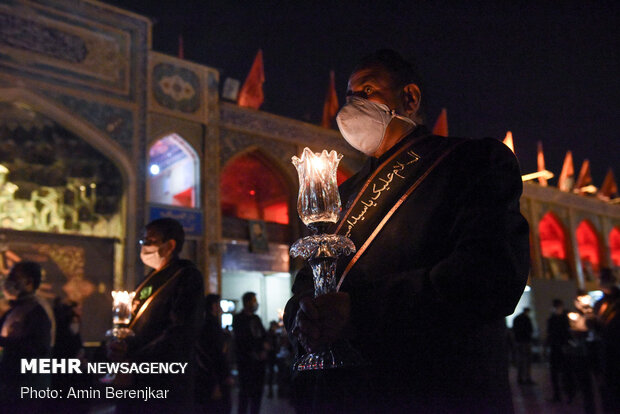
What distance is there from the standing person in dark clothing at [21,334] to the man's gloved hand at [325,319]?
298 cm

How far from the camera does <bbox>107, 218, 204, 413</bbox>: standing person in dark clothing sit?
2729 millimetres

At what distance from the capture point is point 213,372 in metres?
4.32

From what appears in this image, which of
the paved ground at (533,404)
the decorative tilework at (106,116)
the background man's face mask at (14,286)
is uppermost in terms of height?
the decorative tilework at (106,116)

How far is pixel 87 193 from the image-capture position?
12016 millimetres

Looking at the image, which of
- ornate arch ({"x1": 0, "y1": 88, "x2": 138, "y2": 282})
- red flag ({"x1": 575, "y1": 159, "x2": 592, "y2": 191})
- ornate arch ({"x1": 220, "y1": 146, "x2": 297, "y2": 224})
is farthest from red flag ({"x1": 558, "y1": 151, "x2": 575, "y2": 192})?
ornate arch ({"x1": 0, "y1": 88, "x2": 138, "y2": 282})

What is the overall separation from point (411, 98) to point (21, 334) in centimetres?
326

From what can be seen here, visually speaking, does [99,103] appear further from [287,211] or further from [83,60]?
[287,211]

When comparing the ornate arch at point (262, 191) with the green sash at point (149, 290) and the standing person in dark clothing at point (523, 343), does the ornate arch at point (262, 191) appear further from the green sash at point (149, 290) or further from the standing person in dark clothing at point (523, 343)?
the green sash at point (149, 290)

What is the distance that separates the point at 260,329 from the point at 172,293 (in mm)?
3496

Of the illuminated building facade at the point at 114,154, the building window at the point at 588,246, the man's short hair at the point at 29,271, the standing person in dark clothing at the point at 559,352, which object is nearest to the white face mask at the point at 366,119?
the man's short hair at the point at 29,271

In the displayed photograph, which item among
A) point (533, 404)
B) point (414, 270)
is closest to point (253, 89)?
point (533, 404)

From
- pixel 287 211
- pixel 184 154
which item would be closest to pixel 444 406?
pixel 184 154

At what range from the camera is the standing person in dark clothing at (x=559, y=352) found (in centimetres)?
722

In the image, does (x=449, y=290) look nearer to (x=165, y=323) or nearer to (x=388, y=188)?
(x=388, y=188)
